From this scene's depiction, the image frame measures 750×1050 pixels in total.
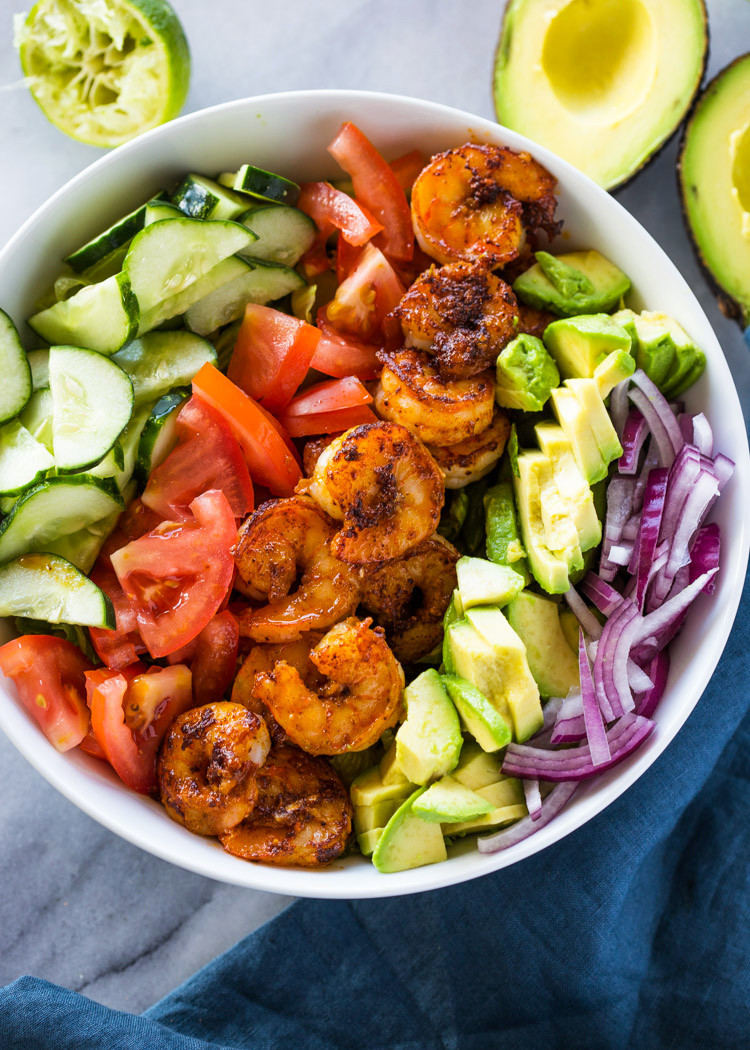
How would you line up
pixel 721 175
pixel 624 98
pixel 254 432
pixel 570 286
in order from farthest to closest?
1. pixel 624 98
2. pixel 721 175
3. pixel 570 286
4. pixel 254 432

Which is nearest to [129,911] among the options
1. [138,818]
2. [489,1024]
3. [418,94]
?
[138,818]

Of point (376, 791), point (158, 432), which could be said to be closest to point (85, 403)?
point (158, 432)

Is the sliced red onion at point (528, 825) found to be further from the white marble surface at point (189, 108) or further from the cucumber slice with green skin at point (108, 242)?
the cucumber slice with green skin at point (108, 242)

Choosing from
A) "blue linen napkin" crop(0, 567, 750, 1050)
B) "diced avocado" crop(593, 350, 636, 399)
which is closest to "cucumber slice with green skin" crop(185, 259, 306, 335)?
"diced avocado" crop(593, 350, 636, 399)

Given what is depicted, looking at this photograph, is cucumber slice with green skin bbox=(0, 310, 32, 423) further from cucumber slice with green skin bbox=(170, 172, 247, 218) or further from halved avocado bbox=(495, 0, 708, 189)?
halved avocado bbox=(495, 0, 708, 189)

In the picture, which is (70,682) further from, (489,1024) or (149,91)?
(149,91)

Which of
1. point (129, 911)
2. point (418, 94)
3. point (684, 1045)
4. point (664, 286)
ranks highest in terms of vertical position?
point (418, 94)

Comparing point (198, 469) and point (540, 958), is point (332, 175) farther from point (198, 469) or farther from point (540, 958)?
point (540, 958)
